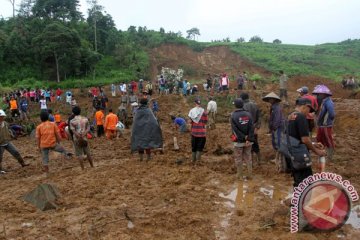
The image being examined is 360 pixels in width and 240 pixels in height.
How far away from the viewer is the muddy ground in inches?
198

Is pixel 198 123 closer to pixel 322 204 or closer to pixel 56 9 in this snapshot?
pixel 322 204

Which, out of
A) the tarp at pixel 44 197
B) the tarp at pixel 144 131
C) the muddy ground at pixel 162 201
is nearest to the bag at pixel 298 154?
the muddy ground at pixel 162 201

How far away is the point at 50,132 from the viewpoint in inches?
330

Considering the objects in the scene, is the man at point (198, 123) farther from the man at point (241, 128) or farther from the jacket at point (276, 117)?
the jacket at point (276, 117)

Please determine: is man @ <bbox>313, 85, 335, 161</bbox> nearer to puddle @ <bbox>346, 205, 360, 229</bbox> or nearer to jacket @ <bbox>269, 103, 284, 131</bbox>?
jacket @ <bbox>269, 103, 284, 131</bbox>

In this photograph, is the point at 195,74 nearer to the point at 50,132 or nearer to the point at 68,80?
the point at 68,80

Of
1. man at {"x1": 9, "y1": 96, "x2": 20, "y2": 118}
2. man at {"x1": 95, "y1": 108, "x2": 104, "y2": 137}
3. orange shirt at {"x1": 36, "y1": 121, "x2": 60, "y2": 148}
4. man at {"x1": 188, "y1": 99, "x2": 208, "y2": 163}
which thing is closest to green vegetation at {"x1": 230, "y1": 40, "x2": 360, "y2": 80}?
man at {"x1": 9, "y1": 96, "x2": 20, "y2": 118}

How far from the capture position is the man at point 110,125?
1353cm

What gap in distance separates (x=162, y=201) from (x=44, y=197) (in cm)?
186

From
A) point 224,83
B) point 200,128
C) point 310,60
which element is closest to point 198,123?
point 200,128

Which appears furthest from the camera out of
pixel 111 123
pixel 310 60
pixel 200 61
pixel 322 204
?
pixel 200 61

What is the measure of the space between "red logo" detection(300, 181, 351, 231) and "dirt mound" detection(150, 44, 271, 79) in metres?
37.5

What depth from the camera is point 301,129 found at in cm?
492

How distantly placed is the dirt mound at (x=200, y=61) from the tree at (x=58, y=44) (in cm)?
926
